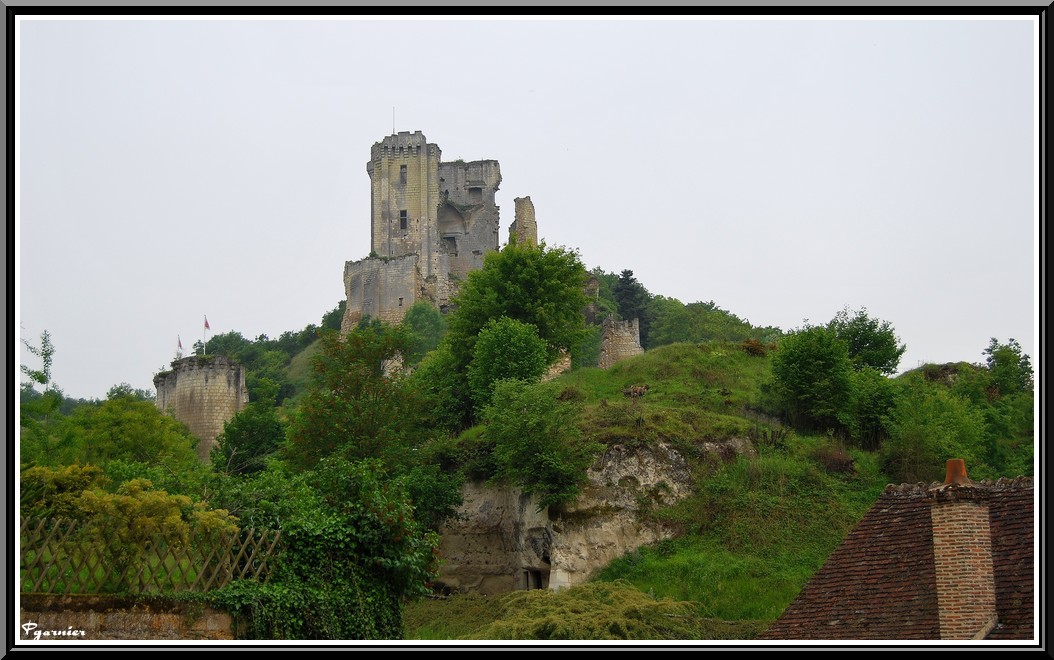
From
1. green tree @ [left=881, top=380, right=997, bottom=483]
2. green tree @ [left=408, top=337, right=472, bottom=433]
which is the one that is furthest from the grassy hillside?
green tree @ [left=408, top=337, right=472, bottom=433]

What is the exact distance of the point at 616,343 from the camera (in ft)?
176

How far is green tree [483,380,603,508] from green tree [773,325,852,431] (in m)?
7.66

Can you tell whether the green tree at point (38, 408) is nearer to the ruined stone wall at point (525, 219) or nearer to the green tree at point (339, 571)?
the green tree at point (339, 571)

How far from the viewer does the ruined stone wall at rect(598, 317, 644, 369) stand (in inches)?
2092

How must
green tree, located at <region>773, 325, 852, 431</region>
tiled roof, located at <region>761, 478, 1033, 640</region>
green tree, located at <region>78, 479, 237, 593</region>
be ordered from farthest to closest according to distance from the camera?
green tree, located at <region>773, 325, 852, 431</region> < green tree, located at <region>78, 479, 237, 593</region> < tiled roof, located at <region>761, 478, 1033, 640</region>

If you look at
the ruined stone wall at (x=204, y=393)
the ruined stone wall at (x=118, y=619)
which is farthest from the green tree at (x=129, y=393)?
the ruined stone wall at (x=118, y=619)

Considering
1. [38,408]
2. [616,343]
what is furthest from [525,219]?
[38,408]

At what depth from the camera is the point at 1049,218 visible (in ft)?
45.9

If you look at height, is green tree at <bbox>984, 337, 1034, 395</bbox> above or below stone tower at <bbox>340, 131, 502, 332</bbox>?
below

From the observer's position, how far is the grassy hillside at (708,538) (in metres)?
24.5

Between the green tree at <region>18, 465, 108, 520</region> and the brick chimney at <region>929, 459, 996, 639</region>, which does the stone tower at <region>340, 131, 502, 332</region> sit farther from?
the brick chimney at <region>929, 459, 996, 639</region>

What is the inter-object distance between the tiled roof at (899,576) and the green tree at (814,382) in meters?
19.3

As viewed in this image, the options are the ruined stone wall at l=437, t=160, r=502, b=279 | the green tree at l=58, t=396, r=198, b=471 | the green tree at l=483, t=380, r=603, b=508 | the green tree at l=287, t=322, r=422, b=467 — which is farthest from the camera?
the ruined stone wall at l=437, t=160, r=502, b=279

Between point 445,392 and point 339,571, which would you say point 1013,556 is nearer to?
point 339,571
